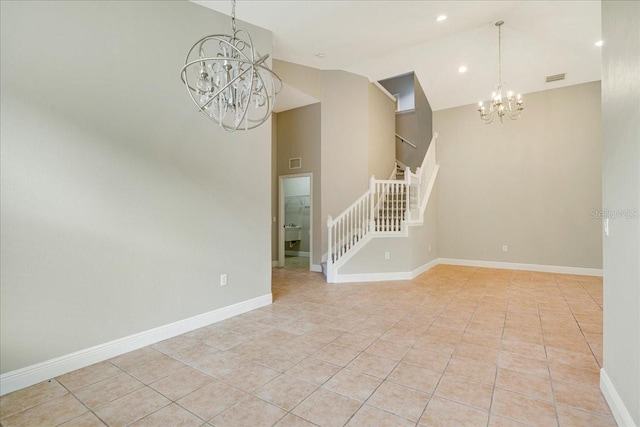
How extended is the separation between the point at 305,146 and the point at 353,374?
4.76 metres

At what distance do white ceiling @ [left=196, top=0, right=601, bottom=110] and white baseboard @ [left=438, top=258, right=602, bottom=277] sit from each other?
363cm

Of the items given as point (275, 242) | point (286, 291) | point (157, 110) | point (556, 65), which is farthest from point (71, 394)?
point (556, 65)

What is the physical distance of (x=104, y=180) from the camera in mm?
2469

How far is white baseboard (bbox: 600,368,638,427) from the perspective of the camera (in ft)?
5.14

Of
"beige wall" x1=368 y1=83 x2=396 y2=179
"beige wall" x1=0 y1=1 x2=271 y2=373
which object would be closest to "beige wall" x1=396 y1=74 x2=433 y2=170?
"beige wall" x1=368 y1=83 x2=396 y2=179

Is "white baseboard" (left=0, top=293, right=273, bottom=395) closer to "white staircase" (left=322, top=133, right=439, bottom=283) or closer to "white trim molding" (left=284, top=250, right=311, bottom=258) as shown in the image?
"white staircase" (left=322, top=133, right=439, bottom=283)

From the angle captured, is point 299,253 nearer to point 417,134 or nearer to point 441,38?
point 417,134

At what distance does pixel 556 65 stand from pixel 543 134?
138cm

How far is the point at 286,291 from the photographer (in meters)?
4.61

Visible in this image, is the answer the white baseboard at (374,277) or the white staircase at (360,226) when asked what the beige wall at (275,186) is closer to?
the white staircase at (360,226)

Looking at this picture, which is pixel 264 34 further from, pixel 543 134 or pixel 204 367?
pixel 543 134

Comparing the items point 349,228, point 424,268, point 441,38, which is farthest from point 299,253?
point 441,38

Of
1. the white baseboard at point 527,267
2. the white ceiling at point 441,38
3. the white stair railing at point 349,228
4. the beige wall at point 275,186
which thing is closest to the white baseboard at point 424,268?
the white baseboard at point 527,267

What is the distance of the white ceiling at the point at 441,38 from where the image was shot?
3.64 m
